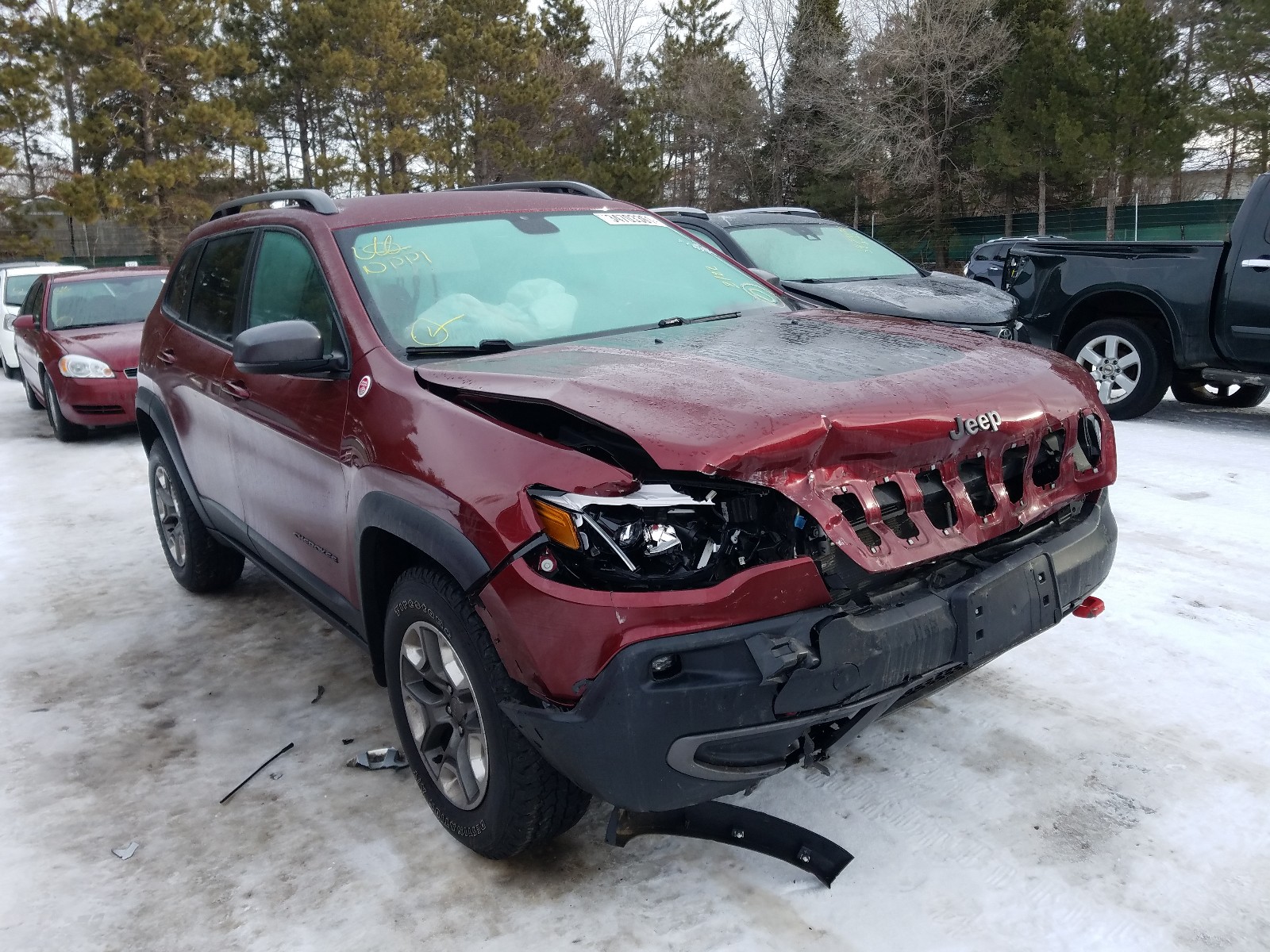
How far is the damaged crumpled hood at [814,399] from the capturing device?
2.20 meters

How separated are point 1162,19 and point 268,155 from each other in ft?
97.5

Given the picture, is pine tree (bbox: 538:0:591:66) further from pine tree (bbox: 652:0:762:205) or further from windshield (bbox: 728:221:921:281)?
windshield (bbox: 728:221:921:281)

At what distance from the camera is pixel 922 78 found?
3381cm

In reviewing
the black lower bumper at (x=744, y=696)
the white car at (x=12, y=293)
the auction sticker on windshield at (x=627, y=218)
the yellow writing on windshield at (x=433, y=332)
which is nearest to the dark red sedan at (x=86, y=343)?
the white car at (x=12, y=293)

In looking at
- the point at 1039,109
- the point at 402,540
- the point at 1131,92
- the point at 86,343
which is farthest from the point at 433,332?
the point at 1039,109

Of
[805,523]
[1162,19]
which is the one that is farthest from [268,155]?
[805,523]

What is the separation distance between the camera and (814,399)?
92.1 inches

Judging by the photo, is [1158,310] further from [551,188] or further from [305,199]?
[305,199]

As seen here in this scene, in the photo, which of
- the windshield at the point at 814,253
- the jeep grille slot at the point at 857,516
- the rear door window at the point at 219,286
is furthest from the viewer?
the windshield at the point at 814,253

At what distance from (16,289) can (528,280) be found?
1430 centimetres

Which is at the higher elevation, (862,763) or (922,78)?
(922,78)

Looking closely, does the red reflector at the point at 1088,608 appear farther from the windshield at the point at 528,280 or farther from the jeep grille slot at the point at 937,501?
the windshield at the point at 528,280

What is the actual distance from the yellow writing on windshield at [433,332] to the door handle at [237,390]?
98 cm

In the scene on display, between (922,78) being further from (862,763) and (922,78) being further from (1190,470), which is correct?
(862,763)
